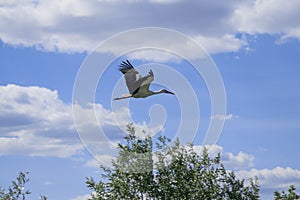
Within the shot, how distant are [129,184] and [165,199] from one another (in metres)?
2.24

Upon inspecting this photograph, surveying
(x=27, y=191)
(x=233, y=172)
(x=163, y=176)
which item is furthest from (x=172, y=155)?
(x=27, y=191)

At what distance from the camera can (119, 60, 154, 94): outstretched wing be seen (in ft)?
73.2

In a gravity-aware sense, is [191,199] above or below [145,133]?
below

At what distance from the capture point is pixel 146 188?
114ft

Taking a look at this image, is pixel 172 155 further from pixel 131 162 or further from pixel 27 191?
pixel 27 191

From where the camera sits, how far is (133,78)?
23.8 m

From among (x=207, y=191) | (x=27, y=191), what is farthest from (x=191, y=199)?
(x=27, y=191)

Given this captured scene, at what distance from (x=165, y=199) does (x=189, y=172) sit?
7.37 ft

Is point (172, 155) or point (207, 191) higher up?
point (172, 155)

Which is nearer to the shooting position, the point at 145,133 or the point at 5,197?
the point at 5,197

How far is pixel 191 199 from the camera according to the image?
3438 cm

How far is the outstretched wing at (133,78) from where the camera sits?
73.2 feet

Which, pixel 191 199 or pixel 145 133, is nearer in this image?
pixel 191 199

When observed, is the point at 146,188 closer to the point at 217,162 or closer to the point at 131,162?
the point at 131,162
